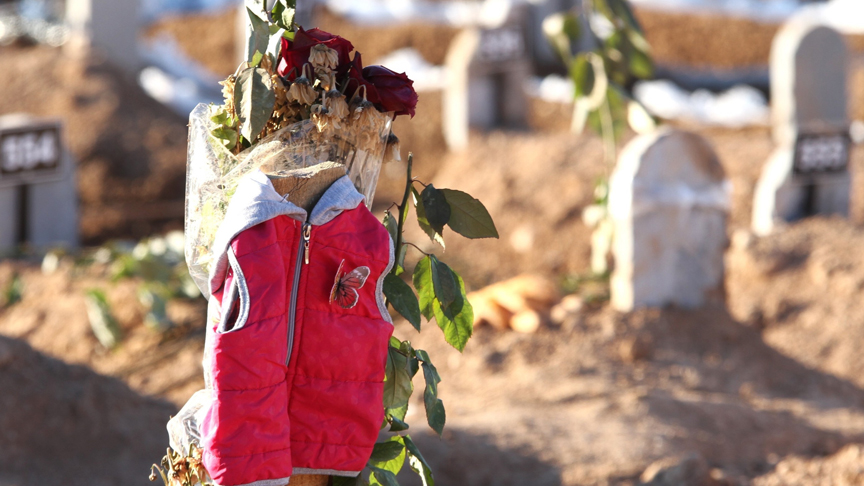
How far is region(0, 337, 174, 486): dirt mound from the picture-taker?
362cm

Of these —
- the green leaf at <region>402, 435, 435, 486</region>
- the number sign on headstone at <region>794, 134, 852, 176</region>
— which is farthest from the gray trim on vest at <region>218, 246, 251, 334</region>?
the number sign on headstone at <region>794, 134, 852, 176</region>

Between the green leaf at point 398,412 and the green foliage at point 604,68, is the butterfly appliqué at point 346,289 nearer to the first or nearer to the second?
the green leaf at point 398,412

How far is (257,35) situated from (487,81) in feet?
23.0

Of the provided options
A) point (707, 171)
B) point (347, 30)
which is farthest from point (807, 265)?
point (347, 30)

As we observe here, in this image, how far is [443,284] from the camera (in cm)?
233

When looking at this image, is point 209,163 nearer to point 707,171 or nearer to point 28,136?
point 707,171

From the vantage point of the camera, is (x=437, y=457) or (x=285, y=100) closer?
(x=285, y=100)

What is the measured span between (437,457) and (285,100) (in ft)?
6.92

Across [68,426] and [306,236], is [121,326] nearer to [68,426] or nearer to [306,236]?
[68,426]

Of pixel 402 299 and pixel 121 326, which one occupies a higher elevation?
pixel 402 299

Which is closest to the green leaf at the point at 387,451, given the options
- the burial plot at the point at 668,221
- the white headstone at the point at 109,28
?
the burial plot at the point at 668,221

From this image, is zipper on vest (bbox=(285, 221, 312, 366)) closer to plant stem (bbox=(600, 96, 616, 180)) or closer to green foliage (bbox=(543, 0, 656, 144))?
green foliage (bbox=(543, 0, 656, 144))

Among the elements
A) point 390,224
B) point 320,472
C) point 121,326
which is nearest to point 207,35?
point 121,326

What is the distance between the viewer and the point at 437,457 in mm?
3768
